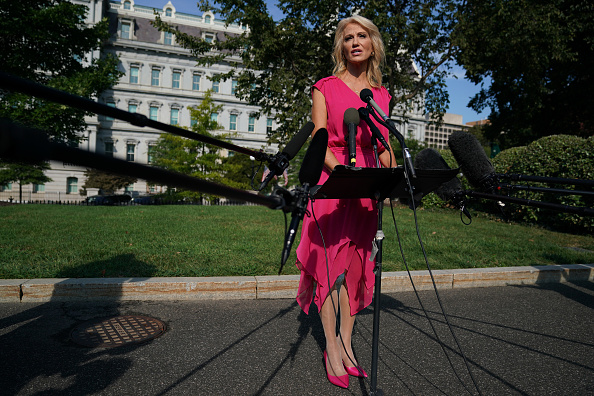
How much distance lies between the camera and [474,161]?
2.84 m

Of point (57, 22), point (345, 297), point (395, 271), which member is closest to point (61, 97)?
point (345, 297)

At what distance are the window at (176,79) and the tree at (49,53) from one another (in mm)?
34282

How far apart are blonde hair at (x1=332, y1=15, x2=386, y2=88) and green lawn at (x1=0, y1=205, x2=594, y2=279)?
129 inches

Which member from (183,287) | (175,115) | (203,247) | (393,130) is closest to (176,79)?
(175,115)

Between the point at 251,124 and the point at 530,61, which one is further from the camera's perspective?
the point at 251,124

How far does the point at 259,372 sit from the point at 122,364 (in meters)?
1.07

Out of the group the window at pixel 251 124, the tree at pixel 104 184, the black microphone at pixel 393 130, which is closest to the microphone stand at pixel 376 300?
the black microphone at pixel 393 130

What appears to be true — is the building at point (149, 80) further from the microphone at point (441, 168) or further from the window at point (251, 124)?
the microphone at point (441, 168)

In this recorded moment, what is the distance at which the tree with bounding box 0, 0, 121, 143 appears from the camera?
18922mm

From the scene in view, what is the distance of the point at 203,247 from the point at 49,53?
19.4 meters

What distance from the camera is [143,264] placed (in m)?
5.76

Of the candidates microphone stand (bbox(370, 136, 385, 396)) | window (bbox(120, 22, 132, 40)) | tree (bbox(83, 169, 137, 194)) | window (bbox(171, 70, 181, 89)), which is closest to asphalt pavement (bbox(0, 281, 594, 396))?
microphone stand (bbox(370, 136, 385, 396))

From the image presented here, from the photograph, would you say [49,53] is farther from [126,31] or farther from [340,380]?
[126,31]

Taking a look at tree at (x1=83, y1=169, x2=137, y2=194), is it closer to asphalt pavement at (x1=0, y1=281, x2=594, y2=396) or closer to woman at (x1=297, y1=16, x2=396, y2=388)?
asphalt pavement at (x1=0, y1=281, x2=594, y2=396)
